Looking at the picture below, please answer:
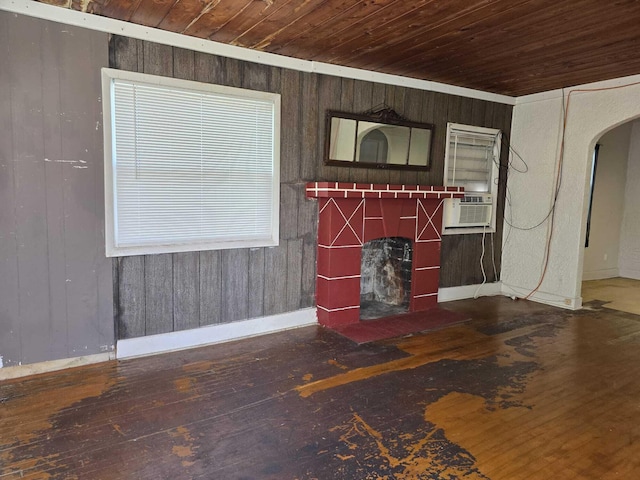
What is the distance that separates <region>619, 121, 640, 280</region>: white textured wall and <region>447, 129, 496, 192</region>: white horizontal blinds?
3.35 metres

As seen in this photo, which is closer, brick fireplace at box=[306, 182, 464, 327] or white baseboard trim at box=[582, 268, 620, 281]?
brick fireplace at box=[306, 182, 464, 327]

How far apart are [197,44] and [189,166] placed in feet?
3.23

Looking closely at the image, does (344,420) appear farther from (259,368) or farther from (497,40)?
(497,40)

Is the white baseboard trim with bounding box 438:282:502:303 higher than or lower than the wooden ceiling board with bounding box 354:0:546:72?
lower

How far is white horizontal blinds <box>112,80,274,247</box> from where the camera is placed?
10.9ft

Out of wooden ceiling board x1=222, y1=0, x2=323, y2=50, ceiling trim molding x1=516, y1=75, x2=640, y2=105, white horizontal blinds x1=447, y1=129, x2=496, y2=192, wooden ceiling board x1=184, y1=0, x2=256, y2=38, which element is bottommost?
white horizontal blinds x1=447, y1=129, x2=496, y2=192

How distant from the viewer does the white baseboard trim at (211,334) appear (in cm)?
347

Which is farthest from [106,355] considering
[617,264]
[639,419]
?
[617,264]

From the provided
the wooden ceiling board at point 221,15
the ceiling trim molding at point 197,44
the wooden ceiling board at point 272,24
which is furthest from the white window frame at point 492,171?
the wooden ceiling board at point 221,15

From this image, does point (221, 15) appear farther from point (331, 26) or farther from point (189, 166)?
point (189, 166)

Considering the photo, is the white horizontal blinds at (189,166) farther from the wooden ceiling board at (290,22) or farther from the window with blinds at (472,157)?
the window with blinds at (472,157)

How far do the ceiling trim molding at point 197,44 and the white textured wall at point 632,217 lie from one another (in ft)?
13.5

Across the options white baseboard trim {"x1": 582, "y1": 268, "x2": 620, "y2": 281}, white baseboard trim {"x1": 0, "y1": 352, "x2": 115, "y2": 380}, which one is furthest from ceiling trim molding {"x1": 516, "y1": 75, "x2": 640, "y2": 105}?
white baseboard trim {"x1": 0, "y1": 352, "x2": 115, "y2": 380}

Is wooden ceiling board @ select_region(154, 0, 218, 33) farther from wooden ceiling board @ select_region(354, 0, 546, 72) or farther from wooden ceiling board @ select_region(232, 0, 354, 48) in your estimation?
wooden ceiling board @ select_region(354, 0, 546, 72)
